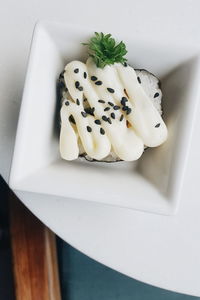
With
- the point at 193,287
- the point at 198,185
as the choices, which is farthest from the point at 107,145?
the point at 193,287

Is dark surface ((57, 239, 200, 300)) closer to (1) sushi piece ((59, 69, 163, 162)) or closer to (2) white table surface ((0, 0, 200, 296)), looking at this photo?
(2) white table surface ((0, 0, 200, 296))

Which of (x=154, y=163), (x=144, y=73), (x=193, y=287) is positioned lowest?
(x=193, y=287)

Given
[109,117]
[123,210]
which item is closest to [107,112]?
[109,117]

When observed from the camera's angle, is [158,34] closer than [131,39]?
No

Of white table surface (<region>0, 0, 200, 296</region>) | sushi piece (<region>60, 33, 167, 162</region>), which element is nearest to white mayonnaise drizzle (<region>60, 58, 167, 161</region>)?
sushi piece (<region>60, 33, 167, 162</region>)

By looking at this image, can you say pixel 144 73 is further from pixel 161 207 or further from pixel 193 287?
pixel 193 287

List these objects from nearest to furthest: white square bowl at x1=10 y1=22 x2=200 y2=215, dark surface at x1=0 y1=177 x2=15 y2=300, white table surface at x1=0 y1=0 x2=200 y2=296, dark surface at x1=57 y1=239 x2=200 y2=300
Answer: white square bowl at x1=10 y1=22 x2=200 y2=215
white table surface at x1=0 y1=0 x2=200 y2=296
dark surface at x1=57 y1=239 x2=200 y2=300
dark surface at x1=0 y1=177 x2=15 y2=300

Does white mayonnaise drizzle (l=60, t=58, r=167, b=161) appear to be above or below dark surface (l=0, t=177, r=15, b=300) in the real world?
above
